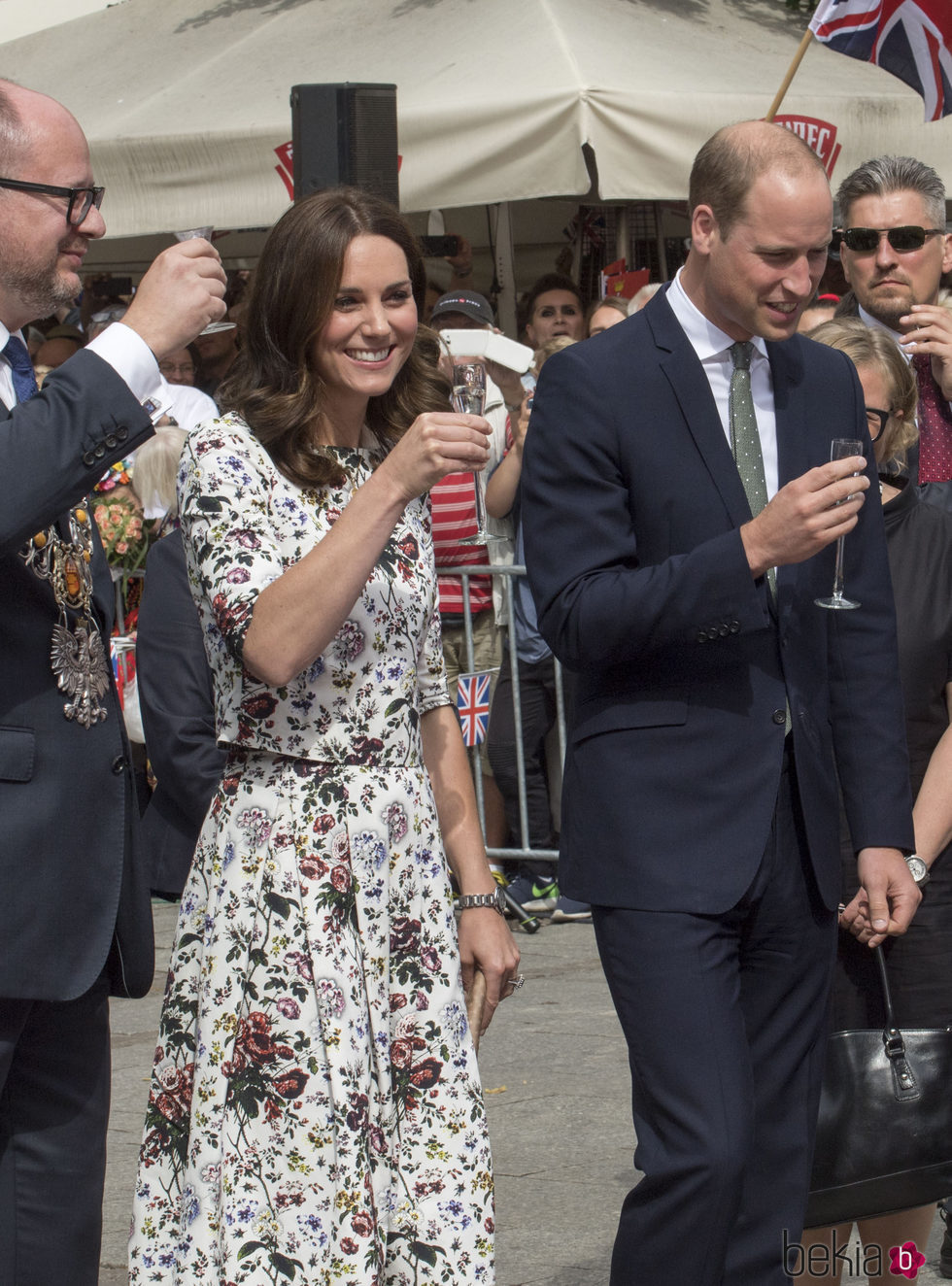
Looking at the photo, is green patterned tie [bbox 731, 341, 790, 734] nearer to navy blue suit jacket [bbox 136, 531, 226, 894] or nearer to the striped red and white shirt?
navy blue suit jacket [bbox 136, 531, 226, 894]

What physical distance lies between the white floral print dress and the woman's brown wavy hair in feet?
0.15

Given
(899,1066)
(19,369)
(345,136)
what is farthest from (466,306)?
(19,369)

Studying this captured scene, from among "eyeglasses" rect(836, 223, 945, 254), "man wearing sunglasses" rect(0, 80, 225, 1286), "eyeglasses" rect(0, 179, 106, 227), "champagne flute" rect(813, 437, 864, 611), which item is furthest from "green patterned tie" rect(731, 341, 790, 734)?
"eyeglasses" rect(836, 223, 945, 254)

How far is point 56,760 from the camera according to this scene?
268 cm

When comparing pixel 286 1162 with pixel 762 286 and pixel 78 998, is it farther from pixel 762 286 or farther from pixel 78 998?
pixel 762 286

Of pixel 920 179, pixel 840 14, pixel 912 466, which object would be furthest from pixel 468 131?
pixel 912 466

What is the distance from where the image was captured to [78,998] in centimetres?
284

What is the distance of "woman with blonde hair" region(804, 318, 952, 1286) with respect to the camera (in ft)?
12.2

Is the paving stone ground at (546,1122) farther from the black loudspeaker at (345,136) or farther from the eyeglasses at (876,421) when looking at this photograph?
the black loudspeaker at (345,136)

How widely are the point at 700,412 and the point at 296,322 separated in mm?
746

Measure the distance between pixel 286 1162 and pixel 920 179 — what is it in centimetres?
384

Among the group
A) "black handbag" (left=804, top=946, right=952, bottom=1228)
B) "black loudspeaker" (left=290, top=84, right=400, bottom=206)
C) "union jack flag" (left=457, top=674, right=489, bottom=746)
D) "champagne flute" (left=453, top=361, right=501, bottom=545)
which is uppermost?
"black loudspeaker" (left=290, top=84, right=400, bottom=206)

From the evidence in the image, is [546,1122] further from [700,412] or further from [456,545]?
[456,545]

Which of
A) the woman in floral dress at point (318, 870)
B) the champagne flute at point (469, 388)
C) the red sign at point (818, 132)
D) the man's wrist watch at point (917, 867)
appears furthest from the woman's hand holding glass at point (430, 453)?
the red sign at point (818, 132)
